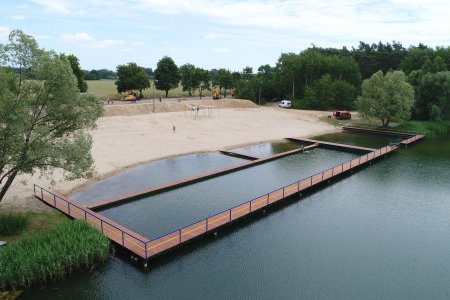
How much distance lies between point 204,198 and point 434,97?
52217 millimetres

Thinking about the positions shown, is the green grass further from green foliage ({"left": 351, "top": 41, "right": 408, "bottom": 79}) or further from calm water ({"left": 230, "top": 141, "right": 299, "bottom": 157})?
green foliage ({"left": 351, "top": 41, "right": 408, "bottom": 79})

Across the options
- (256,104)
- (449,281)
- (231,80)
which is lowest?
(449,281)

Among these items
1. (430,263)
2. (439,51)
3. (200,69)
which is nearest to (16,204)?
(430,263)

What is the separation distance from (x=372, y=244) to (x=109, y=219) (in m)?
15.6

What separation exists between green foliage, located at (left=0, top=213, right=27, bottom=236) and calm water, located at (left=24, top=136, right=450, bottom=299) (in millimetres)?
4978

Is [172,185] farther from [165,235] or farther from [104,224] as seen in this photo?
[165,235]

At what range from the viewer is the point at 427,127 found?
189 feet

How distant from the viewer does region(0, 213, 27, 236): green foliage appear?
1867 cm

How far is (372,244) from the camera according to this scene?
66.5 ft

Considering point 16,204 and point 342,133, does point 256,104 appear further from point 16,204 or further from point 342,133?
point 16,204

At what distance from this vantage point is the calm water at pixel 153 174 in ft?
86.4

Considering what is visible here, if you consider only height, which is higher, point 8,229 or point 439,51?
point 439,51

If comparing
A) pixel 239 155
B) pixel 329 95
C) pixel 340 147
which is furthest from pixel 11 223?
pixel 329 95

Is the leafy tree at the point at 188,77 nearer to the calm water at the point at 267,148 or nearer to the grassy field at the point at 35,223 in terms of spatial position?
the calm water at the point at 267,148
